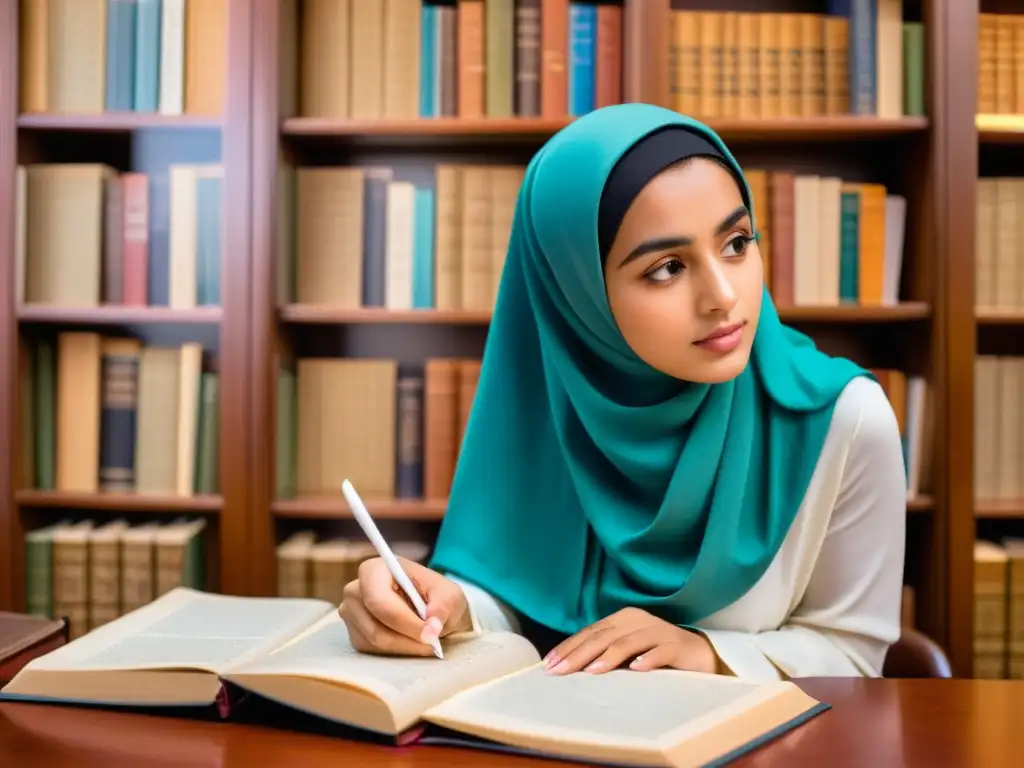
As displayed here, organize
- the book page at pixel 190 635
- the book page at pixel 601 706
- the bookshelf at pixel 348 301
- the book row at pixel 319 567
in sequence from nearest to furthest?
1. the book page at pixel 601 706
2. the book page at pixel 190 635
3. the bookshelf at pixel 348 301
4. the book row at pixel 319 567

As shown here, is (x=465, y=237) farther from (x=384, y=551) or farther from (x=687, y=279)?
(x=384, y=551)

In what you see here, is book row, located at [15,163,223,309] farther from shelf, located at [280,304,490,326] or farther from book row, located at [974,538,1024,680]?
book row, located at [974,538,1024,680]

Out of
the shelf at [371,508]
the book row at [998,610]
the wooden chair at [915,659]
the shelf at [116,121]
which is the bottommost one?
the book row at [998,610]

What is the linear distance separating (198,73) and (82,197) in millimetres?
378

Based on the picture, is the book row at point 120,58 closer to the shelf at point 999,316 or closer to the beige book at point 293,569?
the beige book at point 293,569

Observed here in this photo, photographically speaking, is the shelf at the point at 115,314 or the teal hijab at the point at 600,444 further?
the shelf at the point at 115,314

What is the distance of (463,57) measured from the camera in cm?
208

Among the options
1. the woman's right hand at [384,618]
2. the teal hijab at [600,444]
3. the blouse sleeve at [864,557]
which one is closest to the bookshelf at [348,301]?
the teal hijab at [600,444]

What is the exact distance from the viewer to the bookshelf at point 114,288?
210 cm

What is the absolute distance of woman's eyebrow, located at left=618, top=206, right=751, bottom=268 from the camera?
0.92 m

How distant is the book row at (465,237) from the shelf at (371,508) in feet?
1.42

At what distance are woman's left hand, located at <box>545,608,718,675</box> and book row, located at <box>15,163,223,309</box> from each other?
1.51 meters

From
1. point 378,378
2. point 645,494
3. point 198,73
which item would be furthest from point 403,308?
point 645,494

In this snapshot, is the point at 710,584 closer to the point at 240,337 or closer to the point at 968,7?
the point at 240,337
